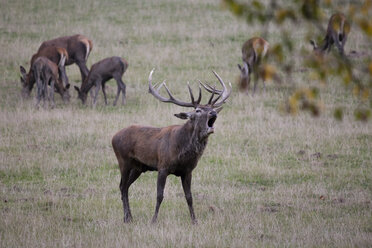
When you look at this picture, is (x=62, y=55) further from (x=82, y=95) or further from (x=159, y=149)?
(x=159, y=149)

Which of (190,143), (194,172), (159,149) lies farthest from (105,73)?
(190,143)

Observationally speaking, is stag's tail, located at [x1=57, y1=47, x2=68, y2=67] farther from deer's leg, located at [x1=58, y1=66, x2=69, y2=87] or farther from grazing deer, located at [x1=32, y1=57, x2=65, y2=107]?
grazing deer, located at [x1=32, y1=57, x2=65, y2=107]

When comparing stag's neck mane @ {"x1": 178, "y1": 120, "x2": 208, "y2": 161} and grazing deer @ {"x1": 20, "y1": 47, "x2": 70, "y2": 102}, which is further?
grazing deer @ {"x1": 20, "y1": 47, "x2": 70, "y2": 102}

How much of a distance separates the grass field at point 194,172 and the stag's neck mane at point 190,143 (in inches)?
35.7

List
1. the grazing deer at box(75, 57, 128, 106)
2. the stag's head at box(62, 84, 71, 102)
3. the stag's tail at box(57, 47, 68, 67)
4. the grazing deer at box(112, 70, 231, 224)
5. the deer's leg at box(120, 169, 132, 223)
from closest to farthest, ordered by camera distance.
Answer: the grazing deer at box(112, 70, 231, 224) < the deer's leg at box(120, 169, 132, 223) < the grazing deer at box(75, 57, 128, 106) < the stag's head at box(62, 84, 71, 102) < the stag's tail at box(57, 47, 68, 67)

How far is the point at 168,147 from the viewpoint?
26.6 feet

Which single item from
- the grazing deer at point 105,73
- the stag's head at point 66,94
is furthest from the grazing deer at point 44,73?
the grazing deer at point 105,73

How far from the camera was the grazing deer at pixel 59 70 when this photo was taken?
1752cm

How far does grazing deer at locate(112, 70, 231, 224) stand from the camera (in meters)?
7.84

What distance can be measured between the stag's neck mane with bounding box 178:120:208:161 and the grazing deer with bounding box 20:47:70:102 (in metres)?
9.99

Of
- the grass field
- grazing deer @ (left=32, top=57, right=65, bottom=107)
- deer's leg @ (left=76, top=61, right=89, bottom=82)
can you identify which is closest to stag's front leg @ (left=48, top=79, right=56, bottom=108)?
grazing deer @ (left=32, top=57, right=65, bottom=107)

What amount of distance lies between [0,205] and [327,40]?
13636 mm

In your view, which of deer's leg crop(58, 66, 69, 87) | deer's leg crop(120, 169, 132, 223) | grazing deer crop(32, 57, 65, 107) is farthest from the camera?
deer's leg crop(58, 66, 69, 87)

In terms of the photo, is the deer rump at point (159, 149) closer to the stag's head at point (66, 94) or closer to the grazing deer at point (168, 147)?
the grazing deer at point (168, 147)
